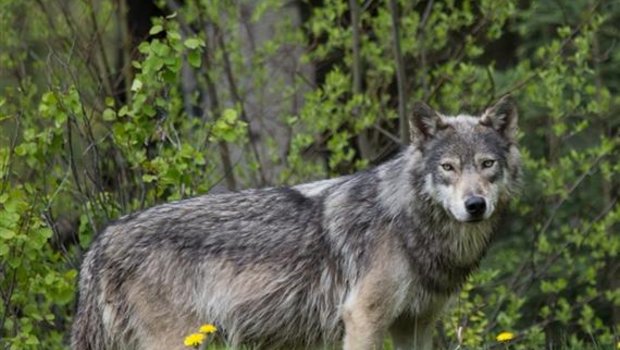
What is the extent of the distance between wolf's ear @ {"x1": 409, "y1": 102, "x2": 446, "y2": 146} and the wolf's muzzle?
0.56 meters

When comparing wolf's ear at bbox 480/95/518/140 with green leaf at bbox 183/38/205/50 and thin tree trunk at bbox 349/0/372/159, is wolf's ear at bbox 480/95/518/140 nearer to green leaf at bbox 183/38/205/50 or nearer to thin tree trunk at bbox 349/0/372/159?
green leaf at bbox 183/38/205/50

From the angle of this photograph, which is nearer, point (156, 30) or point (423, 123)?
point (423, 123)

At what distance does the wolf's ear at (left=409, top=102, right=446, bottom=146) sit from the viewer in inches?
289

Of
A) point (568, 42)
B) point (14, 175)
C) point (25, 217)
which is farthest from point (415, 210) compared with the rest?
point (568, 42)

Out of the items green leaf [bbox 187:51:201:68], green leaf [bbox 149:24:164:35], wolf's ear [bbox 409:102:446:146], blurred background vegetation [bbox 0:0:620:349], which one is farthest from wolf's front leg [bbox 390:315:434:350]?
blurred background vegetation [bbox 0:0:620:349]

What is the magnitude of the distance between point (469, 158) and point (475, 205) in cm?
31

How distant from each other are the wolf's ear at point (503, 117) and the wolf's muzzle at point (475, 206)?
1.91 feet

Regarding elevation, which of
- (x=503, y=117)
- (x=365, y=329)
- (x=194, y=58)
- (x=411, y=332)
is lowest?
(x=411, y=332)

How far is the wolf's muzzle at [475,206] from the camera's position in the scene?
6.94 m

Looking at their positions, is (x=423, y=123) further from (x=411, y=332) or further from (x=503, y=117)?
(x=411, y=332)

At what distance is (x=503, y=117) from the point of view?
739 centimetres

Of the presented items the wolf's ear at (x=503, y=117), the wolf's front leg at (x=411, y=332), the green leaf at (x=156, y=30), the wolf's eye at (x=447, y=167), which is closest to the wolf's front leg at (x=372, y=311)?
the wolf's front leg at (x=411, y=332)

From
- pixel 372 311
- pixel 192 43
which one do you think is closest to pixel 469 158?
pixel 372 311

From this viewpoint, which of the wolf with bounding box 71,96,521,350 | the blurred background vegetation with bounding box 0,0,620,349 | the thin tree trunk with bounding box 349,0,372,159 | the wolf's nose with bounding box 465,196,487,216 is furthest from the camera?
the thin tree trunk with bounding box 349,0,372,159
